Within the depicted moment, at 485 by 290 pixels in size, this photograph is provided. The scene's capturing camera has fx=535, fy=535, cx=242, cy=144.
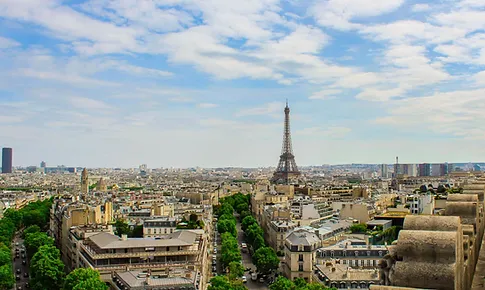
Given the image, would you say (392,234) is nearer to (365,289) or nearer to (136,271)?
(365,289)

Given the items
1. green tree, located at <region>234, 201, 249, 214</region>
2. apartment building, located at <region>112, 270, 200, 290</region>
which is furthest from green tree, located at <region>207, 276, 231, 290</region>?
green tree, located at <region>234, 201, 249, 214</region>

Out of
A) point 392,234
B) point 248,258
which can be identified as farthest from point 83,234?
point 392,234

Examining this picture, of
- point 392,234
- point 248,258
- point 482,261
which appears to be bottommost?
point 248,258

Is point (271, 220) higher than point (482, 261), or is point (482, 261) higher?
point (482, 261)

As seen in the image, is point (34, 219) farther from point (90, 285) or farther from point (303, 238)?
point (90, 285)

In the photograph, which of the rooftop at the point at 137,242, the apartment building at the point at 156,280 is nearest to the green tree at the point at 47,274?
the rooftop at the point at 137,242

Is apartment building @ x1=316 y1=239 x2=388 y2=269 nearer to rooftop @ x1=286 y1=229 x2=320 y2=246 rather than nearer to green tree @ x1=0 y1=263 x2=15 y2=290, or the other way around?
rooftop @ x1=286 y1=229 x2=320 y2=246

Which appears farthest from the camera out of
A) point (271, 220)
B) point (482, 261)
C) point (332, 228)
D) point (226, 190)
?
point (226, 190)

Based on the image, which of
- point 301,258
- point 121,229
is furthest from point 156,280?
point 121,229
